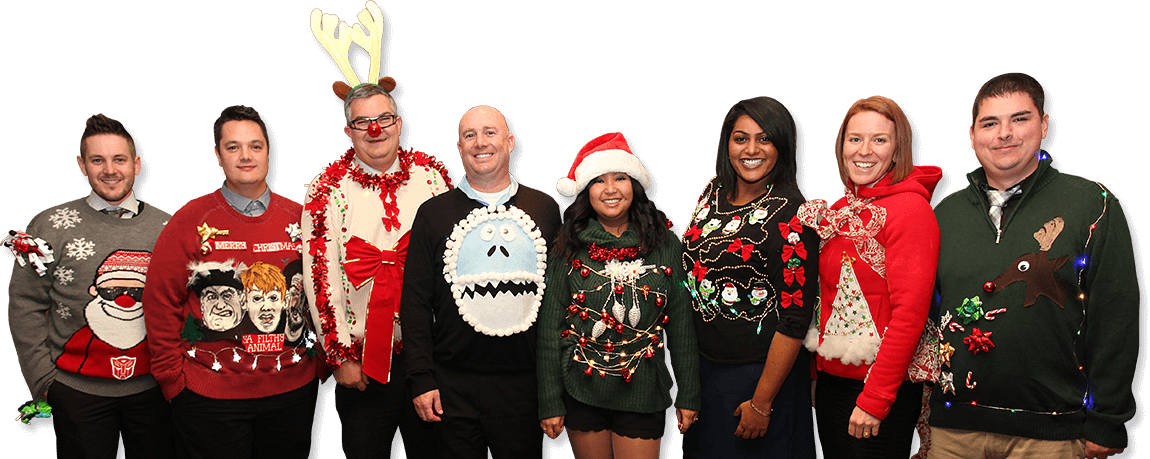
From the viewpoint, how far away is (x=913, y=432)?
12.0 feet

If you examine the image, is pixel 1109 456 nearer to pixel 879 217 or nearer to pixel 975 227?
pixel 975 227

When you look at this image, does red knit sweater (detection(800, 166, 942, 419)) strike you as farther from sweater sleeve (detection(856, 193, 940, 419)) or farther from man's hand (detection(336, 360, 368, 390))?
man's hand (detection(336, 360, 368, 390))

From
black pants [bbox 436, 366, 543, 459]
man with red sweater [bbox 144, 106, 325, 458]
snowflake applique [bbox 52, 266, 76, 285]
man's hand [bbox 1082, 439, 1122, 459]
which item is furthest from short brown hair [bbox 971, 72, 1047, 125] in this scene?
snowflake applique [bbox 52, 266, 76, 285]

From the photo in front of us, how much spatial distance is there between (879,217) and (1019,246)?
663 mm

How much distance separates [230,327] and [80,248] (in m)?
1.14

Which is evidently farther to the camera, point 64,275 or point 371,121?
point 64,275

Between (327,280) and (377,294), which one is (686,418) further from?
(327,280)

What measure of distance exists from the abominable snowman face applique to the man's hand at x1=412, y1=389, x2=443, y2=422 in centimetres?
44

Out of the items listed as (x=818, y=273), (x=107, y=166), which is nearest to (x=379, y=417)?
(x=107, y=166)

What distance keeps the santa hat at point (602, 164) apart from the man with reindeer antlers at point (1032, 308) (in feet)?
5.39

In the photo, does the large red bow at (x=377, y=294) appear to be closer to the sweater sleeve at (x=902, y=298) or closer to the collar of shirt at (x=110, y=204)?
the collar of shirt at (x=110, y=204)

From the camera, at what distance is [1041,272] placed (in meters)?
3.38

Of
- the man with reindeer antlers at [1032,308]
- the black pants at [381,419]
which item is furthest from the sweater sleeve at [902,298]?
the black pants at [381,419]

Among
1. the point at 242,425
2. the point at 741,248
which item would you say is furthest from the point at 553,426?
the point at 242,425
